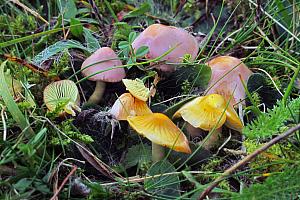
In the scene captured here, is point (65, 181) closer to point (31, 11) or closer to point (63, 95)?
point (63, 95)

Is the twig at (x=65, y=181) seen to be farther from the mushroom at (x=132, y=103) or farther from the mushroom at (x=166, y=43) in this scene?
the mushroom at (x=166, y=43)

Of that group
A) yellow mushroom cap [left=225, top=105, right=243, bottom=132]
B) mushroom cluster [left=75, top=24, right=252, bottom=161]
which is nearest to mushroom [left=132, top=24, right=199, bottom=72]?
mushroom cluster [left=75, top=24, right=252, bottom=161]

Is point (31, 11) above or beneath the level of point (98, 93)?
above

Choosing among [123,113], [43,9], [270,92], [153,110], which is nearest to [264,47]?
[270,92]

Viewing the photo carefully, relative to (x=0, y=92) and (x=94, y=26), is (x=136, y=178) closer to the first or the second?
(x=0, y=92)

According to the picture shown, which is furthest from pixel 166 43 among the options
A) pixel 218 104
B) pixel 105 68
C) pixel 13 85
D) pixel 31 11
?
pixel 31 11

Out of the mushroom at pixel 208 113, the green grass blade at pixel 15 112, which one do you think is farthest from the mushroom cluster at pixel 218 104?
the green grass blade at pixel 15 112

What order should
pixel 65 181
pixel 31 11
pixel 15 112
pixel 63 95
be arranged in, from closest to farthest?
pixel 65 181, pixel 15 112, pixel 63 95, pixel 31 11
